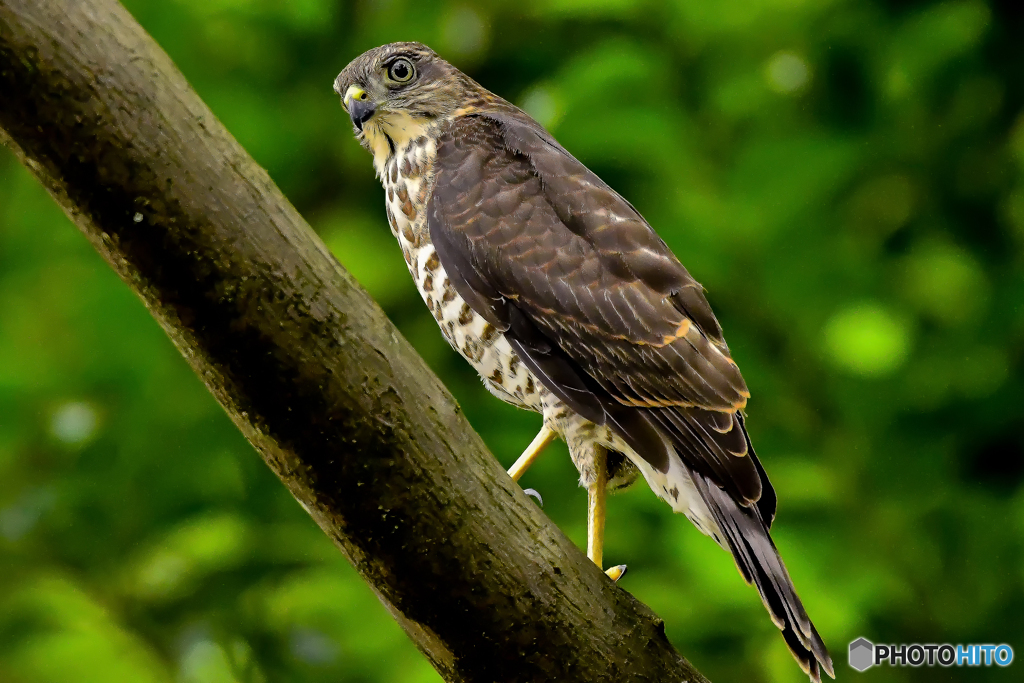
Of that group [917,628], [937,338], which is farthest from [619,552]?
[937,338]

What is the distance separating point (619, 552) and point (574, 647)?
113 centimetres

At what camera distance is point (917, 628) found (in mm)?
3170

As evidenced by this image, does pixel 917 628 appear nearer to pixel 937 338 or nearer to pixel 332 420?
pixel 937 338

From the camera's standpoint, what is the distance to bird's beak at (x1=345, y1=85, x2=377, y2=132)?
2564 mm

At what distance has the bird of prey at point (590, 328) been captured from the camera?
2.04 m

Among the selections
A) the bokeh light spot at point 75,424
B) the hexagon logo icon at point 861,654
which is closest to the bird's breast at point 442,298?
the bokeh light spot at point 75,424

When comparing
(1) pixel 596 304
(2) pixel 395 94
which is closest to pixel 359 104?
(2) pixel 395 94

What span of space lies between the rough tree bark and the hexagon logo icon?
47.5 inches

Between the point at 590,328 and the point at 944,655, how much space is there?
67.9 inches

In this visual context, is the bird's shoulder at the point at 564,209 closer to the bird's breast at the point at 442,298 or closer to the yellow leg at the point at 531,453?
the bird's breast at the point at 442,298

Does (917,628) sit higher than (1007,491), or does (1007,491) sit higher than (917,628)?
(1007,491)

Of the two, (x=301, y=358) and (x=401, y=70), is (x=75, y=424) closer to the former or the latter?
(x=401, y=70)

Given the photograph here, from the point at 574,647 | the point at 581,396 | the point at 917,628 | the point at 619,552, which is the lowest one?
the point at 917,628

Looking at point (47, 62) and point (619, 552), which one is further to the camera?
point (619, 552)
